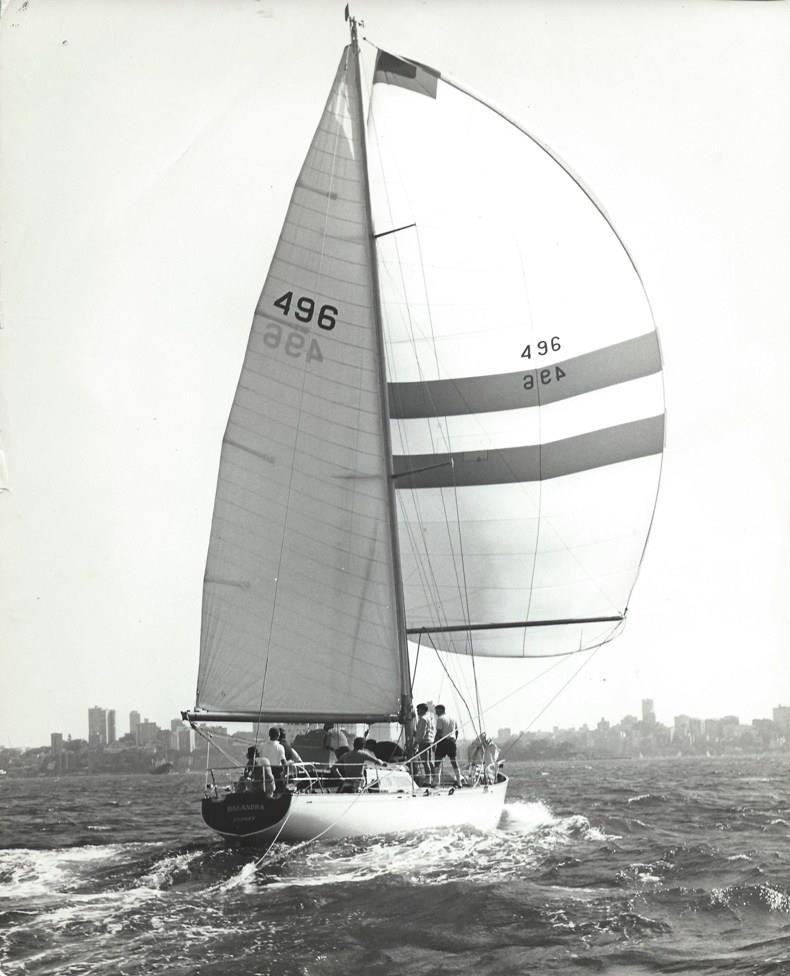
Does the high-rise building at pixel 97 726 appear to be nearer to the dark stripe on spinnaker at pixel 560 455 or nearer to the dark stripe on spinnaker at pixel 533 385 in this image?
the dark stripe on spinnaker at pixel 560 455

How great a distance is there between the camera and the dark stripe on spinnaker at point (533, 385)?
1750 cm

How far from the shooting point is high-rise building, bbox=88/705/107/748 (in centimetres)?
1947

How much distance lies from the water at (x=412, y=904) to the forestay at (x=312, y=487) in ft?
7.26

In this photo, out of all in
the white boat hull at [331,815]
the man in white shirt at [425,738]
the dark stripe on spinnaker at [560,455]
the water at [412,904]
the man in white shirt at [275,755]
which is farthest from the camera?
the dark stripe on spinnaker at [560,455]

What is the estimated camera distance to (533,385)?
1778cm

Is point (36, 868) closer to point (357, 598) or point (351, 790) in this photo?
point (351, 790)

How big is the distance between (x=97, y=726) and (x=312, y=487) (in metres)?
9.09

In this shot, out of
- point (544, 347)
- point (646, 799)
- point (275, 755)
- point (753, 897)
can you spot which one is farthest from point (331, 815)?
point (646, 799)

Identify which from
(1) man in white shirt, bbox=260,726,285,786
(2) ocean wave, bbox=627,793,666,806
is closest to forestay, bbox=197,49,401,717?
(1) man in white shirt, bbox=260,726,285,786

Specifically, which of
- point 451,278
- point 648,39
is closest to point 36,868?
point 451,278

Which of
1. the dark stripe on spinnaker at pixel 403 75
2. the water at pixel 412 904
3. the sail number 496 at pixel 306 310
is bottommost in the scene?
the water at pixel 412 904

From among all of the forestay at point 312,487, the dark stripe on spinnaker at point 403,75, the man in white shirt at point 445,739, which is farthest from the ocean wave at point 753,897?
the dark stripe on spinnaker at point 403,75

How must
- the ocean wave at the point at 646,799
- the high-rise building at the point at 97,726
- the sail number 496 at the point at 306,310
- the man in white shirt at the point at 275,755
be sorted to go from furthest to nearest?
the ocean wave at the point at 646,799
the high-rise building at the point at 97,726
the sail number 496 at the point at 306,310
the man in white shirt at the point at 275,755

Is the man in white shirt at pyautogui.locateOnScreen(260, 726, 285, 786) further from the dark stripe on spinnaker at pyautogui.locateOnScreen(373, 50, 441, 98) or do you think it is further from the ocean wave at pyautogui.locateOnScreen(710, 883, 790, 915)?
the dark stripe on spinnaker at pyautogui.locateOnScreen(373, 50, 441, 98)
